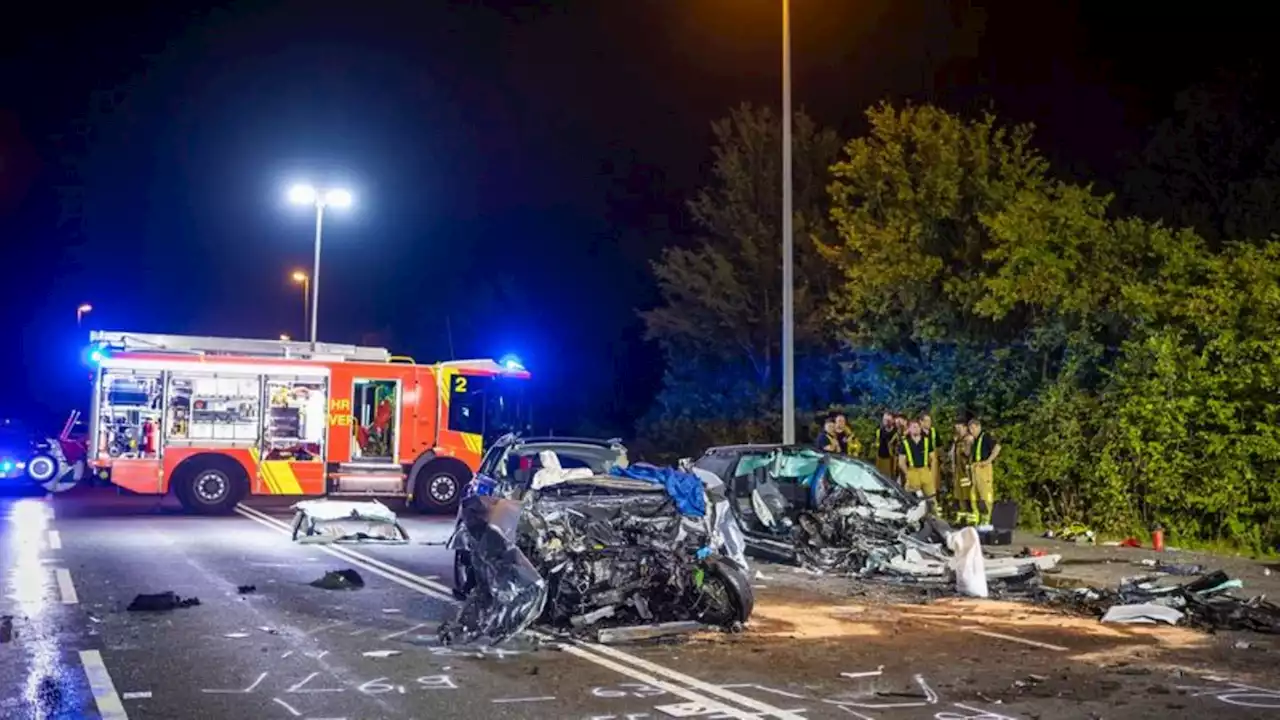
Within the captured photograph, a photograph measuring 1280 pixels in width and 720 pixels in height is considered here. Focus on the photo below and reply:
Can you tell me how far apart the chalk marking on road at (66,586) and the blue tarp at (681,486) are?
524cm

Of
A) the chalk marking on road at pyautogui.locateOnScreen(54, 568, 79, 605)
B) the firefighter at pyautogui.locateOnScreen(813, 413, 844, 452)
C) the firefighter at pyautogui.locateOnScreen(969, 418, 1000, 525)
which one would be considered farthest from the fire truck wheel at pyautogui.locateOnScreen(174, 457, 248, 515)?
the firefighter at pyautogui.locateOnScreen(969, 418, 1000, 525)

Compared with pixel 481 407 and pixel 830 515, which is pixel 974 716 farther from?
pixel 481 407

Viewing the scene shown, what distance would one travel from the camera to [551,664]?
887cm

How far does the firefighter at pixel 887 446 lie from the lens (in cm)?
2080

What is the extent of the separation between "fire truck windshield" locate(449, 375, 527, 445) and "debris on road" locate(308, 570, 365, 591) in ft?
35.2

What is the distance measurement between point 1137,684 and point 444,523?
1451 cm

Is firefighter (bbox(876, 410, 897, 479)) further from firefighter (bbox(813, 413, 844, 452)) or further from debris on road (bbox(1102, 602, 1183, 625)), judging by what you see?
debris on road (bbox(1102, 602, 1183, 625))

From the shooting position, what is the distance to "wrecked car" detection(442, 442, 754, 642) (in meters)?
9.74

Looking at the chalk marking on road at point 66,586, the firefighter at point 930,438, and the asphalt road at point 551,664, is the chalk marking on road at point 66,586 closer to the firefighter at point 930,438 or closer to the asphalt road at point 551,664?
the asphalt road at point 551,664

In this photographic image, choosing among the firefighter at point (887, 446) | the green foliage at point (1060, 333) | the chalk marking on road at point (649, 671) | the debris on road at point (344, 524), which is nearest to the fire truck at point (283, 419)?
the debris on road at point (344, 524)

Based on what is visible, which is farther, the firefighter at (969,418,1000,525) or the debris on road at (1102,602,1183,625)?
the firefighter at (969,418,1000,525)

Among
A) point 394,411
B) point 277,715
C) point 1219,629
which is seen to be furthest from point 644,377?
point 277,715

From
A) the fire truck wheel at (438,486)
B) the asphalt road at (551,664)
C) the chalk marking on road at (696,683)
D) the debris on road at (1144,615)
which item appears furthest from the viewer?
the fire truck wheel at (438,486)

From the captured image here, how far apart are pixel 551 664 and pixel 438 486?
14992mm
